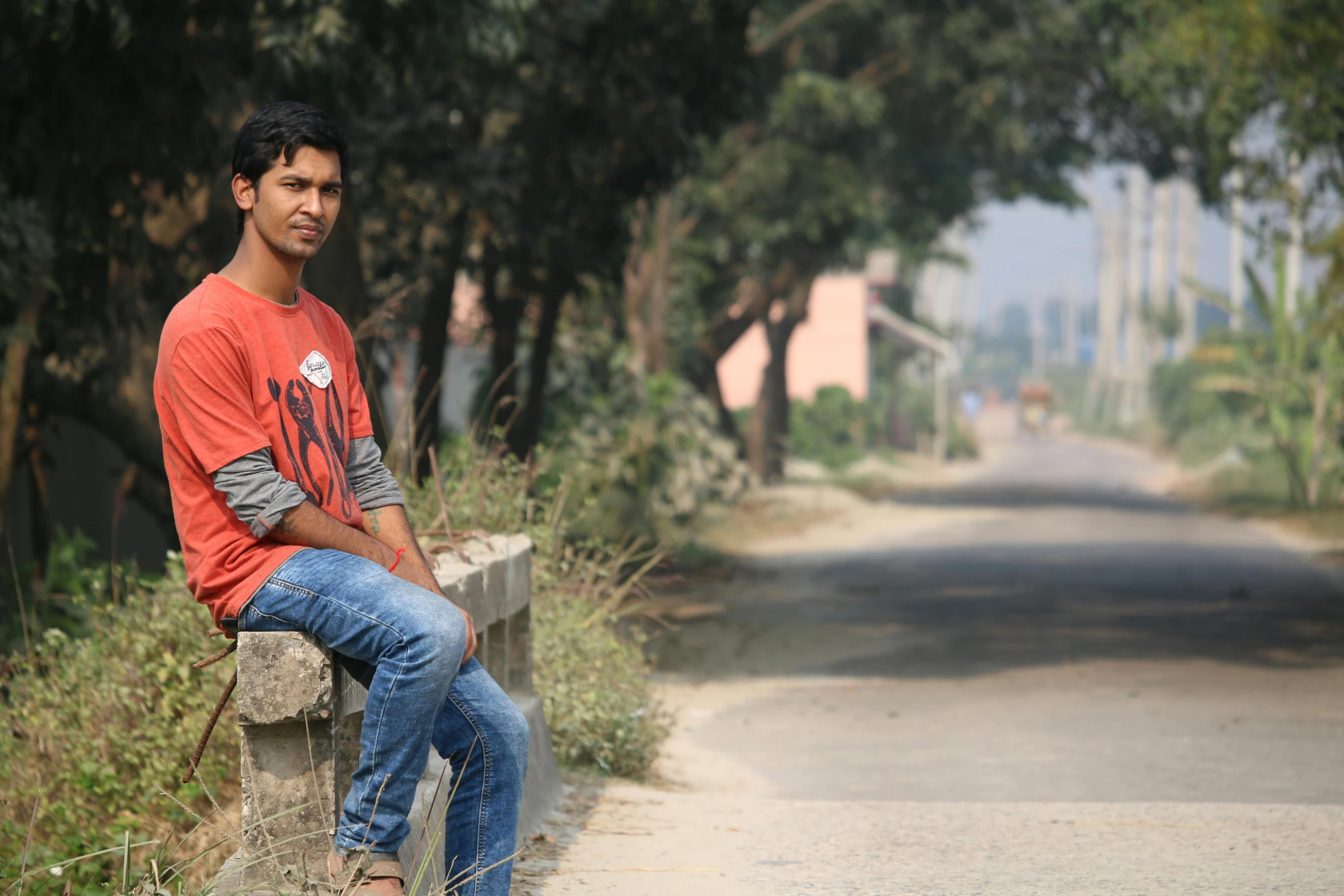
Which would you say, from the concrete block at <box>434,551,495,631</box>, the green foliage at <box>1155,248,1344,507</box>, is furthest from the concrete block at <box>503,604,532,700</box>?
the green foliage at <box>1155,248,1344,507</box>

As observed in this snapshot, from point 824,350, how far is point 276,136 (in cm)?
4653

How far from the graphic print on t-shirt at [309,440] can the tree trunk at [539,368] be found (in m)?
10.6

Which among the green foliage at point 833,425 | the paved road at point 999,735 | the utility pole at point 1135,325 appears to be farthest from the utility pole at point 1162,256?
the paved road at point 999,735

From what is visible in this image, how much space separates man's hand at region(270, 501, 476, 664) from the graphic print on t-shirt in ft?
0.22

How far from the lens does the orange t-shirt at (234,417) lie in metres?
3.28

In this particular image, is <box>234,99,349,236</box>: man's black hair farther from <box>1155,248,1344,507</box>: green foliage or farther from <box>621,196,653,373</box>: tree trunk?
<box>1155,248,1344,507</box>: green foliage

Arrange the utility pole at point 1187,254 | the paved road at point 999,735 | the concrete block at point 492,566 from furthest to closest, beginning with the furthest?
the utility pole at point 1187,254
the concrete block at point 492,566
the paved road at point 999,735

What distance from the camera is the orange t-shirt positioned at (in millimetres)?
3277

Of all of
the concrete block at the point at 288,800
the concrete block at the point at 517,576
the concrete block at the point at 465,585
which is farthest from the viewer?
the concrete block at the point at 517,576

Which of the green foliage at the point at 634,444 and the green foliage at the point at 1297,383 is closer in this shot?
the green foliage at the point at 634,444

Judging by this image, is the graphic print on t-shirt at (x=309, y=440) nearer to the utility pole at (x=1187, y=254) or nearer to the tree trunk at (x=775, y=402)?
the tree trunk at (x=775, y=402)

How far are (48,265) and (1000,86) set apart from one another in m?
17.6

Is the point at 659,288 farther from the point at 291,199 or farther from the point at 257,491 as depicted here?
the point at 257,491

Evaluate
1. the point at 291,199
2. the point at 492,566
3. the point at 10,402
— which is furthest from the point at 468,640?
the point at 10,402
